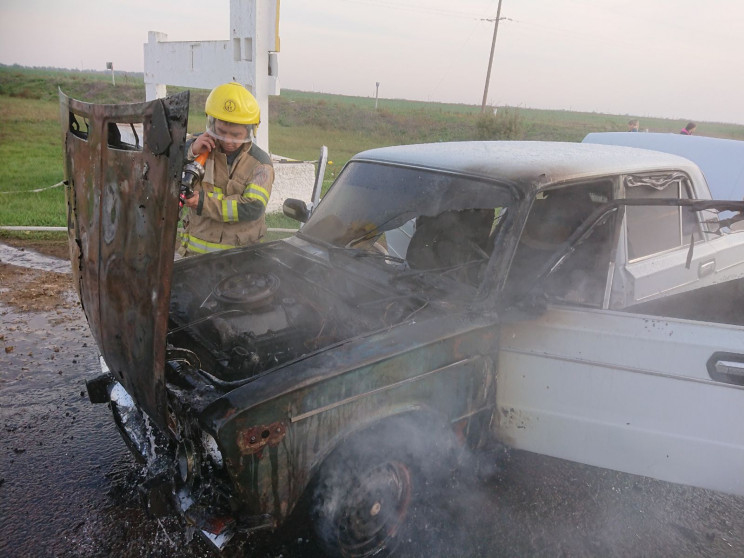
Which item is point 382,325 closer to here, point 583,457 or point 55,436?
point 583,457

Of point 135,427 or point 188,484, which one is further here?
point 135,427

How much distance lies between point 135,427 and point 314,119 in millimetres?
40824

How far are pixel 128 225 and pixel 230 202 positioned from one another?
5.03 ft

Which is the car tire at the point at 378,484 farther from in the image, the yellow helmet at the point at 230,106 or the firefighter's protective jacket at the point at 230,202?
the yellow helmet at the point at 230,106

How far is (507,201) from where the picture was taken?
2.75m

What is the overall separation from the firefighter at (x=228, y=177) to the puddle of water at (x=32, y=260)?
10.5ft

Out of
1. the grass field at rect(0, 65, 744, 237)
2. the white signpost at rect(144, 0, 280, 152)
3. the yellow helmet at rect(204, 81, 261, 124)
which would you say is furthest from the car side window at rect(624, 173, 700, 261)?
the grass field at rect(0, 65, 744, 237)

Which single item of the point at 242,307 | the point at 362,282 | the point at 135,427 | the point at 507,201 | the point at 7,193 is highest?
the point at 507,201

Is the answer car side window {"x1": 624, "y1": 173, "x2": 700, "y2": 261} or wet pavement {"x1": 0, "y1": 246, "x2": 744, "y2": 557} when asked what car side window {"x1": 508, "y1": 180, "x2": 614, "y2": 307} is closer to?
car side window {"x1": 624, "y1": 173, "x2": 700, "y2": 261}

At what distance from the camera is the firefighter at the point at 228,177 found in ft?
12.0

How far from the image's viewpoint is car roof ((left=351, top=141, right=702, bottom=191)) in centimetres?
286

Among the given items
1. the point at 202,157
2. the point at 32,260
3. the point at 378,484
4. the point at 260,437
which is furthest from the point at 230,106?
the point at 32,260

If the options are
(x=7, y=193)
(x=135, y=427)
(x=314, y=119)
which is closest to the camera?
(x=135, y=427)

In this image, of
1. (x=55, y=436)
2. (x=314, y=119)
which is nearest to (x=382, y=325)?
(x=55, y=436)
